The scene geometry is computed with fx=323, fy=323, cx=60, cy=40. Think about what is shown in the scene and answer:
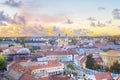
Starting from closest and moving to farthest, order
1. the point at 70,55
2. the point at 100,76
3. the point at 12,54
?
the point at 100,76, the point at 12,54, the point at 70,55

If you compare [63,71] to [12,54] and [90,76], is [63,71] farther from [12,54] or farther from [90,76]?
[12,54]

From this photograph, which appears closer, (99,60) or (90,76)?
(90,76)

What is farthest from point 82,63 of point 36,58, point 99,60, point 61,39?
point 61,39

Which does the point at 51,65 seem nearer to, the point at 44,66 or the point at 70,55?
the point at 44,66

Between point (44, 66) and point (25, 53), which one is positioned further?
point (25, 53)

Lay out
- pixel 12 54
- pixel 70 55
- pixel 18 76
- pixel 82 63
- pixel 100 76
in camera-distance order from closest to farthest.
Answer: pixel 100 76 < pixel 18 76 < pixel 82 63 < pixel 12 54 < pixel 70 55

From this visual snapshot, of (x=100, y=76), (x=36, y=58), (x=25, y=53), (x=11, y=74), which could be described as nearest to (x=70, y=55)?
(x=25, y=53)

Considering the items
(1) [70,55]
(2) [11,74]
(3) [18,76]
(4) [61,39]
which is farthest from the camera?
(4) [61,39]

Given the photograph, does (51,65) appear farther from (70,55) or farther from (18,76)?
(70,55)

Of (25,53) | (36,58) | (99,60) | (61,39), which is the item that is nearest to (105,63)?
(99,60)
